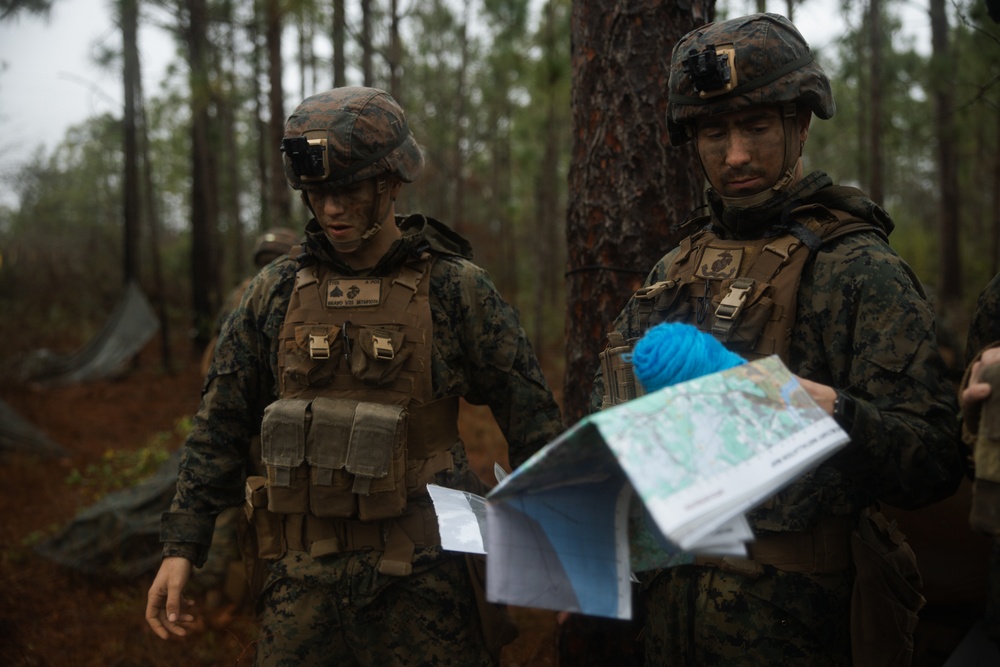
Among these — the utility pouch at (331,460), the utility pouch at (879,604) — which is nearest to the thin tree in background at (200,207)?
the utility pouch at (331,460)

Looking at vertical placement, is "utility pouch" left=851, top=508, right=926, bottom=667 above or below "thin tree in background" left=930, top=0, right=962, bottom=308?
below

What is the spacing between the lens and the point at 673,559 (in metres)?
1.66

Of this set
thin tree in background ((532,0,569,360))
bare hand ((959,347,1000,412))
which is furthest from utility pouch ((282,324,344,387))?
thin tree in background ((532,0,569,360))

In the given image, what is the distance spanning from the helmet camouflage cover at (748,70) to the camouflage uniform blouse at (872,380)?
402 millimetres

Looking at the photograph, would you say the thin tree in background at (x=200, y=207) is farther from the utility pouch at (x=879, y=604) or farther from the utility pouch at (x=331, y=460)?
the utility pouch at (x=879, y=604)

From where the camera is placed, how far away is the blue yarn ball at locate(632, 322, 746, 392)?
142 cm

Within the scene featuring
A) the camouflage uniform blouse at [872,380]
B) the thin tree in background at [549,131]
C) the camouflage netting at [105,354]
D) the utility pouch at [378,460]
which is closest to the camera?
the camouflage uniform blouse at [872,380]

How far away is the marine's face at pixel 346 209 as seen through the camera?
250 cm

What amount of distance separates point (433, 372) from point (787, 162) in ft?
4.09

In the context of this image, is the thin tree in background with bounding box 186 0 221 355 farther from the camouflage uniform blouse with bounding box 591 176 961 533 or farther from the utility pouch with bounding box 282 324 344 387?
the camouflage uniform blouse with bounding box 591 176 961 533

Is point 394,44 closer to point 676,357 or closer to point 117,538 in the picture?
point 117,538

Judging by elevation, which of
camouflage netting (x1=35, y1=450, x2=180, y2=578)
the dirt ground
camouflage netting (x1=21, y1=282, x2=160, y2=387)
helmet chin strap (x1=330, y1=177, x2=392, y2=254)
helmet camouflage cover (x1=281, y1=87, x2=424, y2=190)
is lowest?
the dirt ground

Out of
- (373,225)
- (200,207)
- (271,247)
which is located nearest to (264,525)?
(373,225)

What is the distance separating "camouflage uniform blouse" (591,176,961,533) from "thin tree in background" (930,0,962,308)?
1185cm
